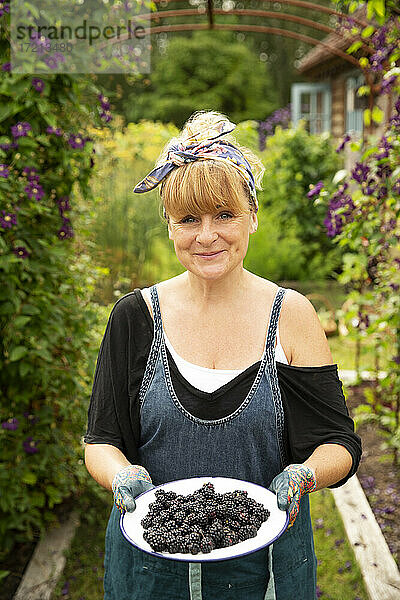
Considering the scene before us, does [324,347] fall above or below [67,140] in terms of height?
below

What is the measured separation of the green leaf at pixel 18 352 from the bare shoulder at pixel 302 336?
4.35 ft

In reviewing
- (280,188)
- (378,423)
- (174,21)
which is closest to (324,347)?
(378,423)

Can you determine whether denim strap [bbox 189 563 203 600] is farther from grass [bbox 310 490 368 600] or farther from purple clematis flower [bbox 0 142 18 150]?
purple clematis flower [bbox 0 142 18 150]

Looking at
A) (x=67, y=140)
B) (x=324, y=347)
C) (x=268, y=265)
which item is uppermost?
(x=67, y=140)

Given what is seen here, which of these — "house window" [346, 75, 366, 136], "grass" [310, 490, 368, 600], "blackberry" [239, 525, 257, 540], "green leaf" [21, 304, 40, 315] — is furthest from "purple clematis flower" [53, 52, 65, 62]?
"house window" [346, 75, 366, 136]

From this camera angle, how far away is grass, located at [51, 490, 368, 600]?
2830 mm

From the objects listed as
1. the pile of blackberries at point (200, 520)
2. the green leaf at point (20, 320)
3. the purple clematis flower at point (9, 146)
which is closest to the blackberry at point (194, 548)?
the pile of blackberries at point (200, 520)

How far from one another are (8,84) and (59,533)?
6.86 feet

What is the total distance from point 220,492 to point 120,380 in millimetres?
367

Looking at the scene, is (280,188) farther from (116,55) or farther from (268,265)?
(116,55)

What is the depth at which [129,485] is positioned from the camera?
4.79 feet

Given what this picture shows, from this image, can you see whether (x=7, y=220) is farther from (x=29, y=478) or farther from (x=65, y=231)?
(x=29, y=478)

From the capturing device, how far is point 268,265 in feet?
23.7

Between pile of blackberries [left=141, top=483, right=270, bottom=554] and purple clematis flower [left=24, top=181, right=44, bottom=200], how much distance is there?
146cm
